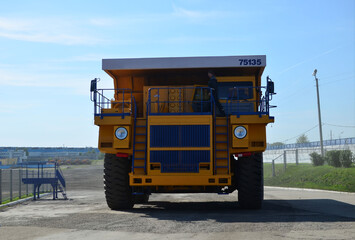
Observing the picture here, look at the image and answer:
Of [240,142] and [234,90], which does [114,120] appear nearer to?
[240,142]

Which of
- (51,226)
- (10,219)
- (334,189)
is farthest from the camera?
(334,189)

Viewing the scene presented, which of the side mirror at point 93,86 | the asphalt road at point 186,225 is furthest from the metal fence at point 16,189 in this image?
the asphalt road at point 186,225

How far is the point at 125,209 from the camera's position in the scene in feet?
40.2

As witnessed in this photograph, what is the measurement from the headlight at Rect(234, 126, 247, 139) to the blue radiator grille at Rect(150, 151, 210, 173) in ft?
2.80

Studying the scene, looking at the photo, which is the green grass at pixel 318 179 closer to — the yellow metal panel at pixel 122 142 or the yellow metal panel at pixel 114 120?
the yellow metal panel at pixel 122 142

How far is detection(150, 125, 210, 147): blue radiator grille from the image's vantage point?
444 inches

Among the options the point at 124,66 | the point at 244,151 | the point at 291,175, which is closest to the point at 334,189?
the point at 291,175

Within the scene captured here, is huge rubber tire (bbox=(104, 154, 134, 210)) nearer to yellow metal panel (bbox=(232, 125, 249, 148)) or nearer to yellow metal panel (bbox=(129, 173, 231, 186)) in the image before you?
yellow metal panel (bbox=(129, 173, 231, 186))

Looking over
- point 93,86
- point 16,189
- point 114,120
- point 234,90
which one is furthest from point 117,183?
point 16,189

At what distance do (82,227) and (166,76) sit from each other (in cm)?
605

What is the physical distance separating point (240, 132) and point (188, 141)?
4.26 feet

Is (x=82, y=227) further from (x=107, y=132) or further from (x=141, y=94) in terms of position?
(x=141, y=94)

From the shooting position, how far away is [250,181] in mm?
11586

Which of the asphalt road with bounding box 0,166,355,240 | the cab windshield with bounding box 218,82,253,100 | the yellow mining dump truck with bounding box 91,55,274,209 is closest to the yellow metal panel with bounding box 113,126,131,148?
the yellow mining dump truck with bounding box 91,55,274,209
